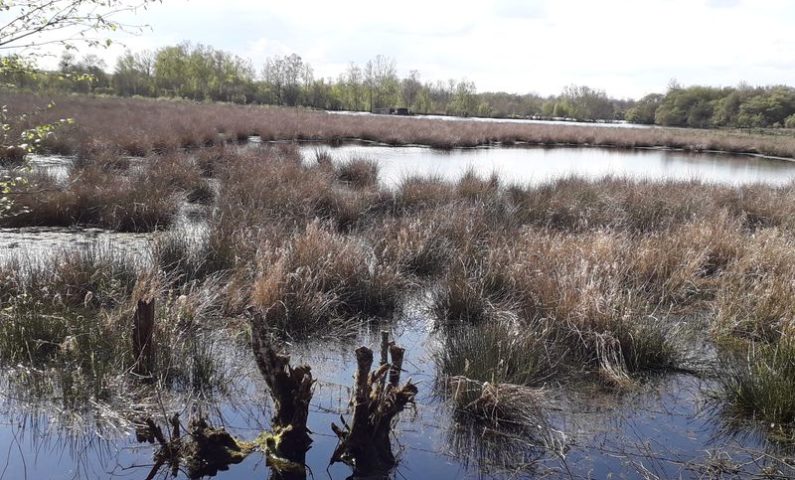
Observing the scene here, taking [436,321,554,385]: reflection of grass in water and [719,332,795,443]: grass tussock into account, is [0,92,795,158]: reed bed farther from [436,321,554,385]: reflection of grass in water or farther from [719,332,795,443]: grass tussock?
[719,332,795,443]: grass tussock

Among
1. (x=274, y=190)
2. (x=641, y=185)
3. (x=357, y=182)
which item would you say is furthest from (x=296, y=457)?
(x=641, y=185)

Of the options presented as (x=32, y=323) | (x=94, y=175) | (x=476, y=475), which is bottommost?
(x=476, y=475)

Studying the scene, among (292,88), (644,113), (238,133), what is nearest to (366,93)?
(292,88)

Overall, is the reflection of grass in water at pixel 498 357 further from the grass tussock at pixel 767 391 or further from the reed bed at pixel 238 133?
the reed bed at pixel 238 133

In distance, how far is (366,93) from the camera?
3196 inches

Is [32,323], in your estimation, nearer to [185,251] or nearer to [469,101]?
[185,251]

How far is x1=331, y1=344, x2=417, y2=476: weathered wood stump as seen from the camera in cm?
363

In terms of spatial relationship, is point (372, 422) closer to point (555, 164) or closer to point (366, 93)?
point (555, 164)

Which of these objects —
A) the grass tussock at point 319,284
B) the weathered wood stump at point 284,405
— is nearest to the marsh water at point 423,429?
the weathered wood stump at point 284,405

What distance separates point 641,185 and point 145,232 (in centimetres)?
950

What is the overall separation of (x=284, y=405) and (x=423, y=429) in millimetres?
1022

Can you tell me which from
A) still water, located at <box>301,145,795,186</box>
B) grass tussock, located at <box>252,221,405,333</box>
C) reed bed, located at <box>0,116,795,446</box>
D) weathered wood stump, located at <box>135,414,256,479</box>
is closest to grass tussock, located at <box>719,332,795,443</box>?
reed bed, located at <box>0,116,795,446</box>

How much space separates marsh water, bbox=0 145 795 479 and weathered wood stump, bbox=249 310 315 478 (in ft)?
0.36

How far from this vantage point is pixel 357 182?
1288 cm
